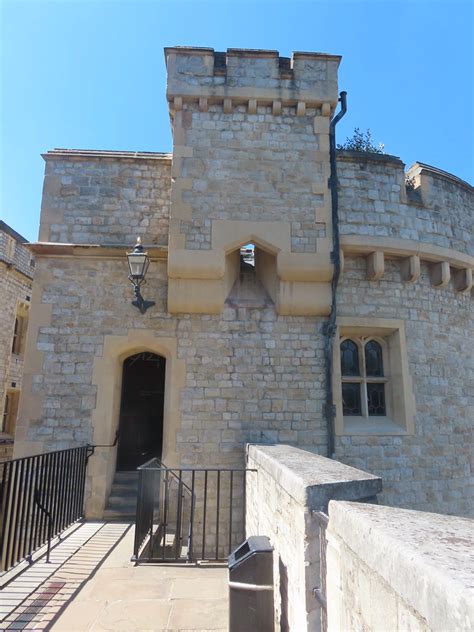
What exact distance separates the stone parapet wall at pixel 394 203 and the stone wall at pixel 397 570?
5.72 meters

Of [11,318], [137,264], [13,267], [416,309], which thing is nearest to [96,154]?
[137,264]

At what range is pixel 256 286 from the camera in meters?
7.07

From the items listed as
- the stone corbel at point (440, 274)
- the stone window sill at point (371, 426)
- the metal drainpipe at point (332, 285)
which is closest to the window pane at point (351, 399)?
the stone window sill at point (371, 426)

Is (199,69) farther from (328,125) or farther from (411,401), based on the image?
(411,401)

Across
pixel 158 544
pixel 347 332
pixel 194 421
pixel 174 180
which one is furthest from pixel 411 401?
pixel 174 180

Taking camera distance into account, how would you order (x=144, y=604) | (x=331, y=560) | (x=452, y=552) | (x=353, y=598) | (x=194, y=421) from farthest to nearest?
1. (x=194, y=421)
2. (x=144, y=604)
3. (x=331, y=560)
4. (x=353, y=598)
5. (x=452, y=552)

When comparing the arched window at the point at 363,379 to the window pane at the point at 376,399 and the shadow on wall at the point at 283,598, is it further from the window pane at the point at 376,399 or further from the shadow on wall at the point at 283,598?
the shadow on wall at the point at 283,598

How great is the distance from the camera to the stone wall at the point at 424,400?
6.37m

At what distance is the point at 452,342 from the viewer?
7.41 meters

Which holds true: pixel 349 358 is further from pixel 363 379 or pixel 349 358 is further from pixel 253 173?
pixel 253 173

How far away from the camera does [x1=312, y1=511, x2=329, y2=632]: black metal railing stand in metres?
2.10

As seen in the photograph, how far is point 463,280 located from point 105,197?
7005 mm

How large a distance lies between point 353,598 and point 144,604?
7.99 feet

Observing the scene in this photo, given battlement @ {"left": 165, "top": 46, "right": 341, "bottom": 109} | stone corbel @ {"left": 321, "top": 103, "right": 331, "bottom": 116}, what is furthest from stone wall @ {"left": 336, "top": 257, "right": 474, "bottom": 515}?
battlement @ {"left": 165, "top": 46, "right": 341, "bottom": 109}
